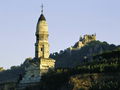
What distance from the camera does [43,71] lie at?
3044 inches

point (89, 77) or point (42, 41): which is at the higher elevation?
point (42, 41)

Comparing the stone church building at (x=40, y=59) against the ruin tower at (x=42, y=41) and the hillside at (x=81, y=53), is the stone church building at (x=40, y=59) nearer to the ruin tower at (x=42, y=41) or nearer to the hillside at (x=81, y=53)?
the ruin tower at (x=42, y=41)

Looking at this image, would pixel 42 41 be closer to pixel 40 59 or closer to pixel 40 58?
pixel 40 58

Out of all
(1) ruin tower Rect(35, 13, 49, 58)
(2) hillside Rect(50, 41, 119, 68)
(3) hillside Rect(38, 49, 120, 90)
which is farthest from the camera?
(2) hillside Rect(50, 41, 119, 68)

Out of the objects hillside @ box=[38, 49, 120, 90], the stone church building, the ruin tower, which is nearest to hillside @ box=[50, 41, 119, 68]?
the stone church building

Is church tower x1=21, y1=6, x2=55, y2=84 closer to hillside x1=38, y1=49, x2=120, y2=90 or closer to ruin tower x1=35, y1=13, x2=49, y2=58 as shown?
ruin tower x1=35, y1=13, x2=49, y2=58

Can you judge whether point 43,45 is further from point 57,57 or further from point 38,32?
point 57,57

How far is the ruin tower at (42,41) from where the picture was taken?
248 feet

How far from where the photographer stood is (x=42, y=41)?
75875 millimetres

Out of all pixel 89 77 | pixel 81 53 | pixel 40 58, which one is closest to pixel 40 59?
pixel 40 58

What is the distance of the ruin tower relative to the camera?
75.6m

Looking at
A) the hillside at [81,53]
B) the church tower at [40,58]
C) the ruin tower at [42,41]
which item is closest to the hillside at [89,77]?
the church tower at [40,58]

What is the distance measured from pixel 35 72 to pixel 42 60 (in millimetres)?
3315

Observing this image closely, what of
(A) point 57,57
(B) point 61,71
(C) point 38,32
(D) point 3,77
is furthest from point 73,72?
(A) point 57,57
